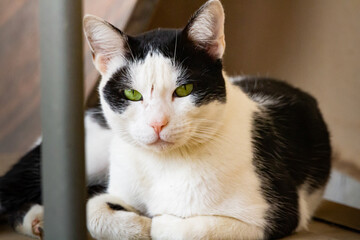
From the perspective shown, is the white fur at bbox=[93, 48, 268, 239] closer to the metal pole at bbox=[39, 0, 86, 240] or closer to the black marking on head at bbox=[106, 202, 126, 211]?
the black marking on head at bbox=[106, 202, 126, 211]

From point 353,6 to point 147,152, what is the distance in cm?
133

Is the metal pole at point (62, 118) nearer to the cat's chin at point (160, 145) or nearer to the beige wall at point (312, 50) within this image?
the cat's chin at point (160, 145)

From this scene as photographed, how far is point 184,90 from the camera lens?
1.41m

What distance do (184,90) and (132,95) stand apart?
0.46ft

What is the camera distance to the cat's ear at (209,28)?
1396 mm

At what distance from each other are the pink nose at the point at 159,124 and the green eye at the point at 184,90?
0.11m

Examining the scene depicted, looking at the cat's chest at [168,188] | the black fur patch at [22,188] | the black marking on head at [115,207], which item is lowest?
the black fur patch at [22,188]

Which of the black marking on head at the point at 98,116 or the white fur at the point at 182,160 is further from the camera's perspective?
the black marking on head at the point at 98,116

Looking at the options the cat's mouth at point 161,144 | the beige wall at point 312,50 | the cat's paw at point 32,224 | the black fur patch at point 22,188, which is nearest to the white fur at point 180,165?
the cat's mouth at point 161,144

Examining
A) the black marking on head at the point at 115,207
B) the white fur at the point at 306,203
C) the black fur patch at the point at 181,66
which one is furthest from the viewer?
the white fur at the point at 306,203

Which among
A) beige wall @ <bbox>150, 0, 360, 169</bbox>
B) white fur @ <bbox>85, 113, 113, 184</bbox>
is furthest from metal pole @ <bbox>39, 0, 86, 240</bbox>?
beige wall @ <bbox>150, 0, 360, 169</bbox>

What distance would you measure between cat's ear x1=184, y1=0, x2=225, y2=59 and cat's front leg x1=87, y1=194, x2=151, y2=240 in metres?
0.51

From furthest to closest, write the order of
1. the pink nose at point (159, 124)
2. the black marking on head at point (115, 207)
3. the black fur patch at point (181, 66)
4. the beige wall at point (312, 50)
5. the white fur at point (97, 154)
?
the beige wall at point (312, 50), the white fur at point (97, 154), the black marking on head at point (115, 207), the black fur patch at point (181, 66), the pink nose at point (159, 124)

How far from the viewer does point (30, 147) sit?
201 cm
